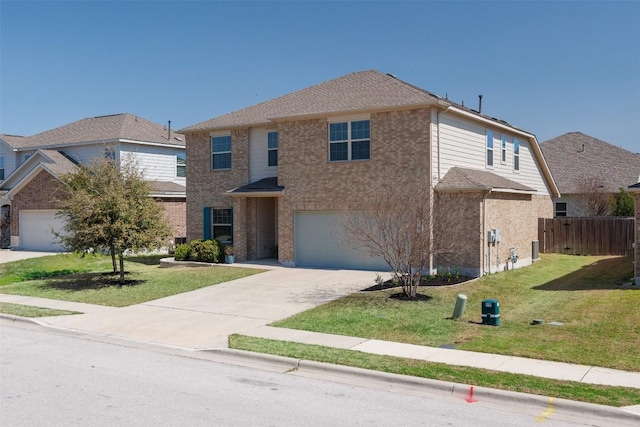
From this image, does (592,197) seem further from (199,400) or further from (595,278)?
(199,400)

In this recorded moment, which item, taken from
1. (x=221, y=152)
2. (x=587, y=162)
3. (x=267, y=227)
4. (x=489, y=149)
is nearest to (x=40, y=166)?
(x=221, y=152)

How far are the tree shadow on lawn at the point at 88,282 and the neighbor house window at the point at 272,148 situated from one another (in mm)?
7306

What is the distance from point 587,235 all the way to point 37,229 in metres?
28.7

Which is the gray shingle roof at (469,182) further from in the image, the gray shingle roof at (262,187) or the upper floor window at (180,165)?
the upper floor window at (180,165)

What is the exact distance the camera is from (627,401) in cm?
762

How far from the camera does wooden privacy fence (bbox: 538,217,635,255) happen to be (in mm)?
26344

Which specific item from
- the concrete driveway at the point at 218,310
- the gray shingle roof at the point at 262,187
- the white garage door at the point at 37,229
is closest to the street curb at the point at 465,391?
the concrete driveway at the point at 218,310

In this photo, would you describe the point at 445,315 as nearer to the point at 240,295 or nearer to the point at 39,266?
the point at 240,295

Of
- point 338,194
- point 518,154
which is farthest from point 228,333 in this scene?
point 518,154

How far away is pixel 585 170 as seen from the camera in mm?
35375

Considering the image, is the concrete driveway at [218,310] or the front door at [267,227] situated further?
the front door at [267,227]

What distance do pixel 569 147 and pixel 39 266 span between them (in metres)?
31.7

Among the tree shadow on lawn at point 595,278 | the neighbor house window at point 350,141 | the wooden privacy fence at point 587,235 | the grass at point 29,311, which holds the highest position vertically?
the neighbor house window at point 350,141

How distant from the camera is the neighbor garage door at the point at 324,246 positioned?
21.5 metres
